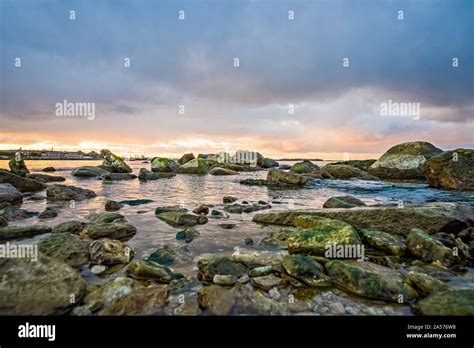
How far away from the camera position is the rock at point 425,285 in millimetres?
3551

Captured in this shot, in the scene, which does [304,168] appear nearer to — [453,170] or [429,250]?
[453,170]

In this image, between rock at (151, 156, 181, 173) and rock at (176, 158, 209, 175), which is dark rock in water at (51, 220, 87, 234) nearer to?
rock at (151, 156, 181, 173)

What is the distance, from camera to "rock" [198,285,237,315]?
10.7 ft

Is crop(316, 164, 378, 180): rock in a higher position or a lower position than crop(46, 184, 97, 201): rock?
higher

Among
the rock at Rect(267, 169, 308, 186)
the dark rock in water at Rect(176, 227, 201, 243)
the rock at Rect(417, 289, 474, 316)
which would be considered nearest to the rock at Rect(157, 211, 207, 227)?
the dark rock in water at Rect(176, 227, 201, 243)

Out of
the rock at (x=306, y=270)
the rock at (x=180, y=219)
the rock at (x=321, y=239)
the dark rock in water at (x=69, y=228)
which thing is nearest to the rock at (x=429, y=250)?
the rock at (x=321, y=239)

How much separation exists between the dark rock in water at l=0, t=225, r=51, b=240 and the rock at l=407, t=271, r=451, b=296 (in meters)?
8.20

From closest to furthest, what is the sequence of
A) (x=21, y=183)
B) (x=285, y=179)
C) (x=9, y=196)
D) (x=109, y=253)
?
(x=109, y=253) < (x=9, y=196) < (x=21, y=183) < (x=285, y=179)

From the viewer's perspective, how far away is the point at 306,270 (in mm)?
4047

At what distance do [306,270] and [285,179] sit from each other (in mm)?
17526

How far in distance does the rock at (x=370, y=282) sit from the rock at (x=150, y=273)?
8.51ft

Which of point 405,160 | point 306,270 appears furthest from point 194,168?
point 306,270
